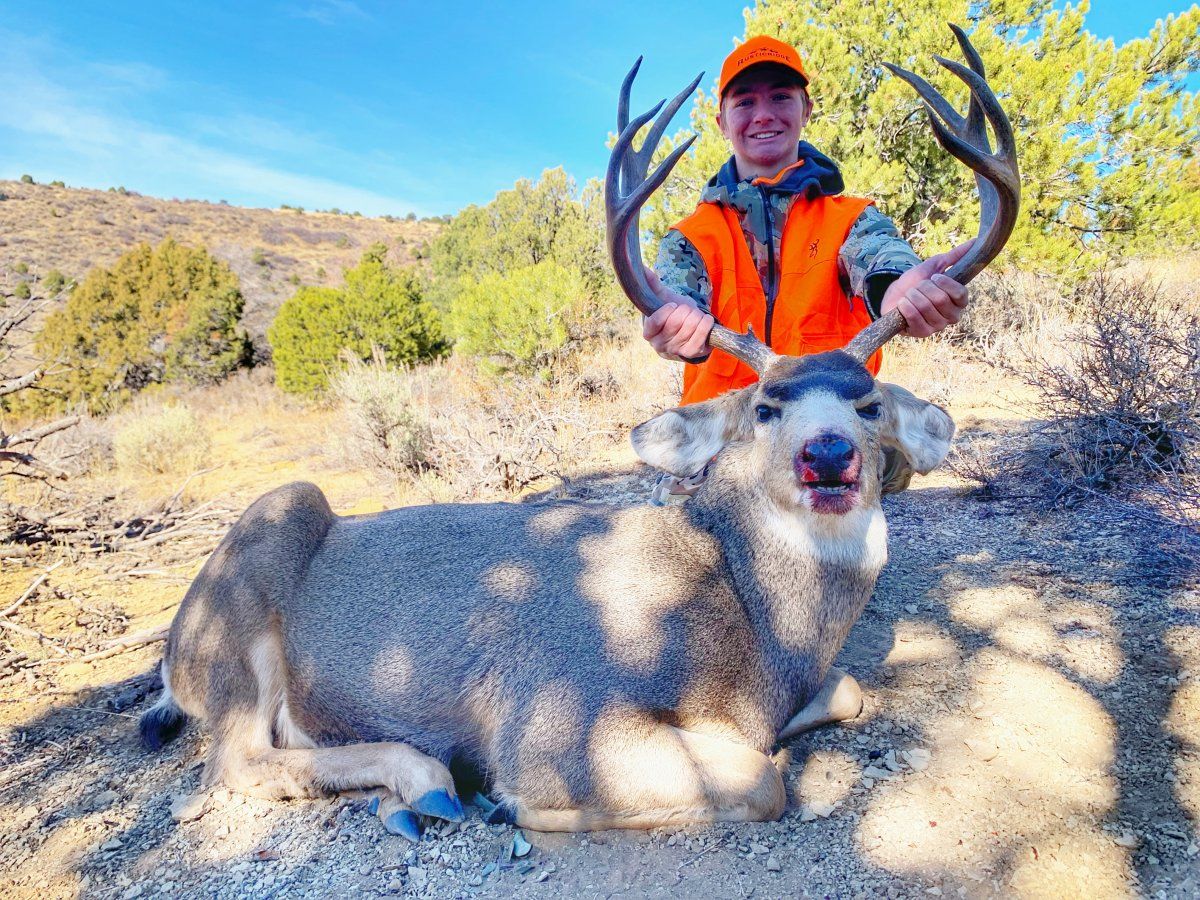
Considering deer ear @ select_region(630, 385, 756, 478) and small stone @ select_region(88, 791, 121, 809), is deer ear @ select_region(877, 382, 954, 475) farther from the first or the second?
small stone @ select_region(88, 791, 121, 809)

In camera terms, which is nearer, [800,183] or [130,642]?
[800,183]

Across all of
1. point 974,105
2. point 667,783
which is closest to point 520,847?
point 667,783

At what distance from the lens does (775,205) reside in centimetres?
421

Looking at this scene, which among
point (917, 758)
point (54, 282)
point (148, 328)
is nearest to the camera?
point (917, 758)

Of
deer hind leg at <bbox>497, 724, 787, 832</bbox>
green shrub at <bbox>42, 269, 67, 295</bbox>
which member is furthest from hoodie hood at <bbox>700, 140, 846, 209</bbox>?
green shrub at <bbox>42, 269, 67, 295</bbox>

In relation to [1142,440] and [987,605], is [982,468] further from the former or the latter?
[987,605]

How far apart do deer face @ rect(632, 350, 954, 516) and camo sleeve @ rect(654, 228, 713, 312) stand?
4.12 feet

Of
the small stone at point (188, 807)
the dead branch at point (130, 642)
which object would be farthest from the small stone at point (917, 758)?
the dead branch at point (130, 642)

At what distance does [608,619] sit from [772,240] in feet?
8.61

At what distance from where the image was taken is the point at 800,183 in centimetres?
416

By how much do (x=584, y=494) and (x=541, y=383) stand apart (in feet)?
14.6

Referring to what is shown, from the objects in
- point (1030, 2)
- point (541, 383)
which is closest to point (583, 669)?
point (541, 383)

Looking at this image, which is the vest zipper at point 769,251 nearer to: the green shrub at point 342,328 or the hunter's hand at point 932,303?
Answer: the hunter's hand at point 932,303

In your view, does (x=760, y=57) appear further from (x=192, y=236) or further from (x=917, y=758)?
(x=192, y=236)
